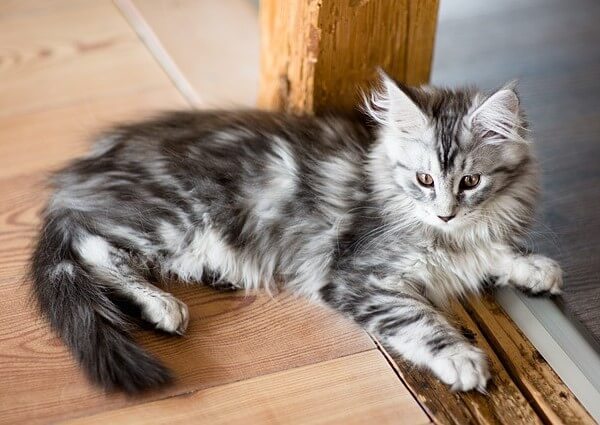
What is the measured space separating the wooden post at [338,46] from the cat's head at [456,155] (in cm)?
27

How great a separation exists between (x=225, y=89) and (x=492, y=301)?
39.8 inches

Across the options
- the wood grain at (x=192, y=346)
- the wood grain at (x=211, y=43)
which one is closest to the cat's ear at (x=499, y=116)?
the wood grain at (x=192, y=346)

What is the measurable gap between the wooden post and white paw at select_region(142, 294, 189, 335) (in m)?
0.63

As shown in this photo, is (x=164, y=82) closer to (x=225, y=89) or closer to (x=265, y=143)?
(x=225, y=89)

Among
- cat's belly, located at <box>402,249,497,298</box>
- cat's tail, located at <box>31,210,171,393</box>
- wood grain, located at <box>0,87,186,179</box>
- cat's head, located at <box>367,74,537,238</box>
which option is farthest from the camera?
wood grain, located at <box>0,87,186,179</box>

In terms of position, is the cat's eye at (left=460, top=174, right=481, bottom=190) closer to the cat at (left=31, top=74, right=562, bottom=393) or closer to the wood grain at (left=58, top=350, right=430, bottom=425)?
the cat at (left=31, top=74, right=562, bottom=393)

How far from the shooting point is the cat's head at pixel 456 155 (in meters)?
1.68

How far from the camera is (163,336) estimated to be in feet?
5.69

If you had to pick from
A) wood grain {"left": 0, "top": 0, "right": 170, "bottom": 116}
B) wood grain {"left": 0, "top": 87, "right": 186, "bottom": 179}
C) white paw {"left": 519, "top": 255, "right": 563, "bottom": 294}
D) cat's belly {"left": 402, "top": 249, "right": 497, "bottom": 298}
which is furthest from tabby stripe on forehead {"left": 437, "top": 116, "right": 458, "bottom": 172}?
wood grain {"left": 0, "top": 0, "right": 170, "bottom": 116}

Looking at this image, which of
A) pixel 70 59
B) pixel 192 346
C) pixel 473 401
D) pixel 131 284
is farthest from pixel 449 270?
pixel 70 59

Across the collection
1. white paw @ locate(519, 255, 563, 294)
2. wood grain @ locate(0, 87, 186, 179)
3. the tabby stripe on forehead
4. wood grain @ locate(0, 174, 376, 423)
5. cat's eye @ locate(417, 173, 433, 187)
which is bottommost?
wood grain @ locate(0, 174, 376, 423)

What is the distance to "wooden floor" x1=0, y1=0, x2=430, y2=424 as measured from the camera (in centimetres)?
160

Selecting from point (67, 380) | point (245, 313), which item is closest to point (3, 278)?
point (67, 380)

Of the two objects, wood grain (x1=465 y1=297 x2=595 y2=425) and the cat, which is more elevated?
the cat
